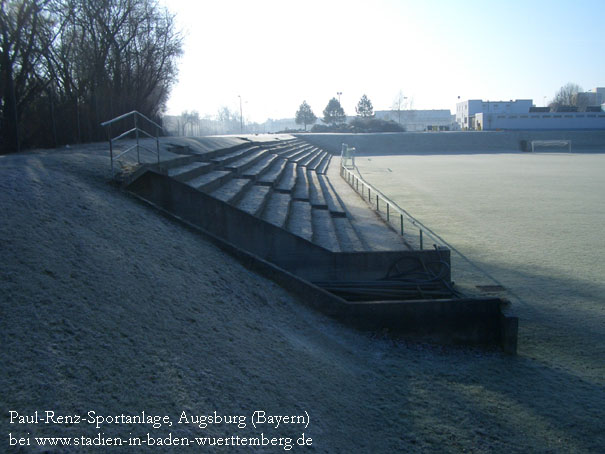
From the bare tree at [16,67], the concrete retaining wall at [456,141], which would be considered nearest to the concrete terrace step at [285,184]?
the bare tree at [16,67]

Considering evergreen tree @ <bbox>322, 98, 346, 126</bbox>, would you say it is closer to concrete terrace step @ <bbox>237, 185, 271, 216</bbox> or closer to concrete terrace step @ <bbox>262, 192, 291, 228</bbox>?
Result: concrete terrace step @ <bbox>262, 192, 291, 228</bbox>

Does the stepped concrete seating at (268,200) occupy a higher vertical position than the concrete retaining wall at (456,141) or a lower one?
lower

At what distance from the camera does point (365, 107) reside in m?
106

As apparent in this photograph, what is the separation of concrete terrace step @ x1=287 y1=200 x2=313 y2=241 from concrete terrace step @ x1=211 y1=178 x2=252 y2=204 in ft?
3.39

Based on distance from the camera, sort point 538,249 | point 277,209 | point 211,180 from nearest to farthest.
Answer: point 211,180
point 277,209
point 538,249

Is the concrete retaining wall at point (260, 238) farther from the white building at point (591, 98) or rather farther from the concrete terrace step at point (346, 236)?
the white building at point (591, 98)

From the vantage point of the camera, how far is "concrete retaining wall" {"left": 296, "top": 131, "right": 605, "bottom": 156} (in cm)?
5869

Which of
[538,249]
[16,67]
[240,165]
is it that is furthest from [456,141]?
[538,249]

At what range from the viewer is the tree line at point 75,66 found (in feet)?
45.9

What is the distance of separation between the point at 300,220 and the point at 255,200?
1.01m

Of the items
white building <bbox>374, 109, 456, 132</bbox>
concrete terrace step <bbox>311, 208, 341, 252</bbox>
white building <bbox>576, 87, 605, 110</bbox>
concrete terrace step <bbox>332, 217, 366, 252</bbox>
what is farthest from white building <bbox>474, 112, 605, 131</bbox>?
concrete terrace step <bbox>311, 208, 341, 252</bbox>

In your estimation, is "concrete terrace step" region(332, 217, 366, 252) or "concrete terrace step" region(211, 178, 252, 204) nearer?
"concrete terrace step" region(211, 178, 252, 204)

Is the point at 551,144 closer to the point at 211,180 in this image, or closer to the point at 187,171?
the point at 211,180

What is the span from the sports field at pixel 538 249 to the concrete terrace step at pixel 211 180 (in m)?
4.43
